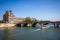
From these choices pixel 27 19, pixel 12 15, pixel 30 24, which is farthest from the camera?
pixel 12 15

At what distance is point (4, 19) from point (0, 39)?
39.3 m

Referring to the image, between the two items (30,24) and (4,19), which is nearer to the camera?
(30,24)

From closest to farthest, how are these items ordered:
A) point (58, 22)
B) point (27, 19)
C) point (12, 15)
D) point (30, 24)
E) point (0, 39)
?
1. point (0, 39)
2. point (58, 22)
3. point (30, 24)
4. point (27, 19)
5. point (12, 15)

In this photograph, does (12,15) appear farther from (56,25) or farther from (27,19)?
(56,25)

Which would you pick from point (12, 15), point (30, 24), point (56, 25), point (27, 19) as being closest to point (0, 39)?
point (56, 25)

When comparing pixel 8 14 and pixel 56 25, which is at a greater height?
pixel 8 14

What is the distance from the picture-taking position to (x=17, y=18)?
55438mm

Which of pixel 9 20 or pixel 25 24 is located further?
pixel 9 20

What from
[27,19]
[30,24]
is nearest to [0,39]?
[30,24]

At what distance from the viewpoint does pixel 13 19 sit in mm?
52719

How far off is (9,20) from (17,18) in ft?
17.5

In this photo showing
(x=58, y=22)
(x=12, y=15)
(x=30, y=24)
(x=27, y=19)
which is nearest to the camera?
(x=58, y=22)

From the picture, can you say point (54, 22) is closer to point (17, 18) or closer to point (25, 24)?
point (25, 24)

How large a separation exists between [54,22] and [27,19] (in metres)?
15.4
